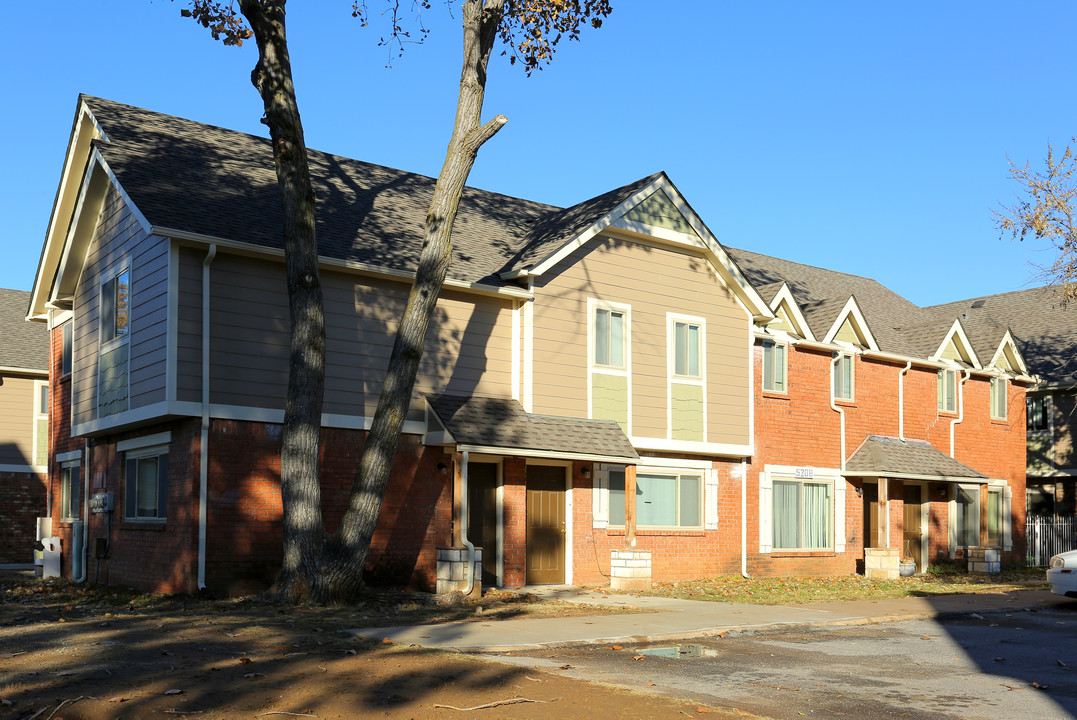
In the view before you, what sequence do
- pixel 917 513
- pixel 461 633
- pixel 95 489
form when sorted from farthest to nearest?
pixel 917 513
pixel 95 489
pixel 461 633

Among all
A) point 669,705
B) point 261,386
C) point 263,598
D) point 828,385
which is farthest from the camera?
point 828,385

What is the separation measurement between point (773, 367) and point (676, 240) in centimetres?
447

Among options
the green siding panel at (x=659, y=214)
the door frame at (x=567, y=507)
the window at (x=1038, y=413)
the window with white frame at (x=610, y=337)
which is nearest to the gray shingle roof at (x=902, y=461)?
the green siding panel at (x=659, y=214)

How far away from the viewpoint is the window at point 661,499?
68.7 ft

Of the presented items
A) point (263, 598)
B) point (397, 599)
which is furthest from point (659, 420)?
point (263, 598)

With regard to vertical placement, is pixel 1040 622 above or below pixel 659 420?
below

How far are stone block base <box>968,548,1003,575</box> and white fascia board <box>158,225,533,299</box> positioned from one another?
15.1 m

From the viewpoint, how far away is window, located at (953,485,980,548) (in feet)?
93.3

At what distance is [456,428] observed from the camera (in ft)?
57.8

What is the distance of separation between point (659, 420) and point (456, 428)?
542 cm

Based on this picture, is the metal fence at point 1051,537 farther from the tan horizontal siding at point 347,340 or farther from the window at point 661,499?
the tan horizontal siding at point 347,340

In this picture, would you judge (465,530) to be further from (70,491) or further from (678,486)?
(70,491)

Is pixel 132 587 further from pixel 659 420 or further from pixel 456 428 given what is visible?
pixel 659 420

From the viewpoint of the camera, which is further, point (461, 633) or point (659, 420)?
point (659, 420)
